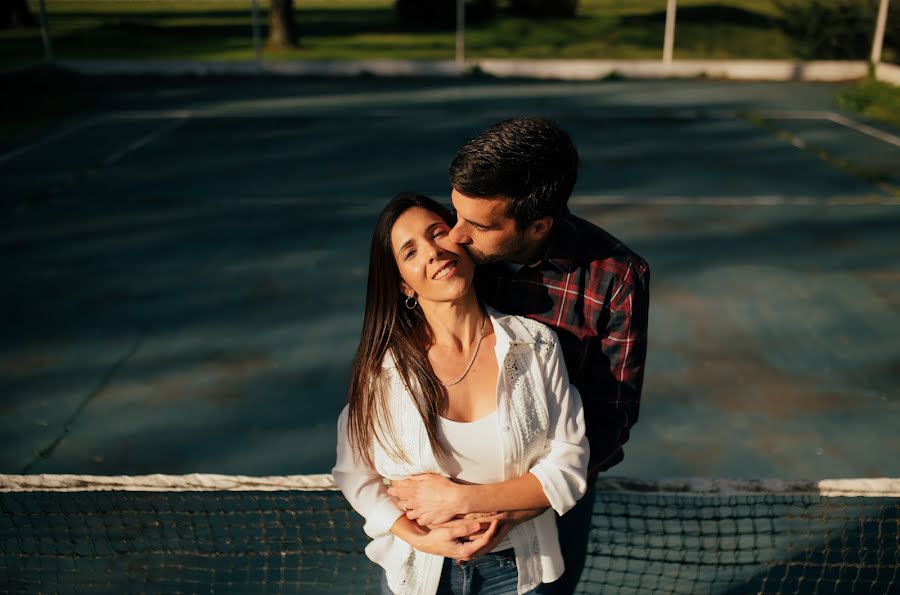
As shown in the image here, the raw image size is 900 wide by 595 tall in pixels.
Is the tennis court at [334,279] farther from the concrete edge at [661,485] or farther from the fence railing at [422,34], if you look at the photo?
the fence railing at [422,34]

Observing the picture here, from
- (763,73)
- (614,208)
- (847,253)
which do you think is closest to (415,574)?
(847,253)

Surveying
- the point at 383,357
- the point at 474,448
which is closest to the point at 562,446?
the point at 474,448

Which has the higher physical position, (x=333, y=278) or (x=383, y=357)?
(x=383, y=357)

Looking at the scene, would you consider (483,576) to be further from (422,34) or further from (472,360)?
(422,34)

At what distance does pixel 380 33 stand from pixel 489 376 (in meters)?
25.7

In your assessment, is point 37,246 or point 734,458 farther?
point 37,246

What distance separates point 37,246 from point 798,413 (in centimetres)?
738

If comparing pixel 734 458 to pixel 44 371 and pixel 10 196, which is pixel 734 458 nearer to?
pixel 44 371

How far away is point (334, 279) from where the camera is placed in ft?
25.9

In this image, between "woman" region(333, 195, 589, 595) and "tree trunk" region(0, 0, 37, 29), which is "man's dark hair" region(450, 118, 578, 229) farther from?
"tree trunk" region(0, 0, 37, 29)

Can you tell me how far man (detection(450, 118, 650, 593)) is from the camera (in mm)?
2369

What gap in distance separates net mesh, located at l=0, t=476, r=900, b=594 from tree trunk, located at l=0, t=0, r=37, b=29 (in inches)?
1062

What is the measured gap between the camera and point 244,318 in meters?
7.05

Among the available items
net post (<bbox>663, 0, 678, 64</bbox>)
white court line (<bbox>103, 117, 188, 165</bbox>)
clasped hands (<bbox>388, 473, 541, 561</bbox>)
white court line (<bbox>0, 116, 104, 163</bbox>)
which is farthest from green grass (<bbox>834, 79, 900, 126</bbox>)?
clasped hands (<bbox>388, 473, 541, 561</bbox>)
